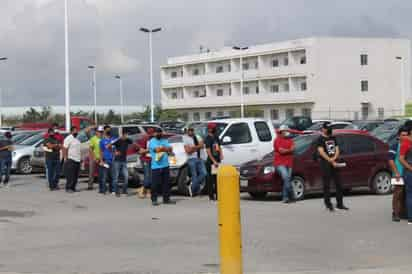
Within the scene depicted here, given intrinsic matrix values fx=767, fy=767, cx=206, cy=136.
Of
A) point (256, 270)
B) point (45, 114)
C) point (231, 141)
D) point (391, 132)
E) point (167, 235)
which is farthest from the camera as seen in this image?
point (45, 114)

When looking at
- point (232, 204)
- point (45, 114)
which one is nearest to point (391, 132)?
point (232, 204)

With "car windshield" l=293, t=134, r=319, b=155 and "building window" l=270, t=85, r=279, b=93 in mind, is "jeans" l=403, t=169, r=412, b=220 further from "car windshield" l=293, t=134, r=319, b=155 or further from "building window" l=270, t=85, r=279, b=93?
"building window" l=270, t=85, r=279, b=93

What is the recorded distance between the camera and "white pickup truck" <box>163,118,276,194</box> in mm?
20172

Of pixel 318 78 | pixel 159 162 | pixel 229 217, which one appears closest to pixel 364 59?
pixel 318 78

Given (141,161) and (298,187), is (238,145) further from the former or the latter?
(298,187)

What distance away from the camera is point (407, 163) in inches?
531

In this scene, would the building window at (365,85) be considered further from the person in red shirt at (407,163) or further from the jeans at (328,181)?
the person in red shirt at (407,163)

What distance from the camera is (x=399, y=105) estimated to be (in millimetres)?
86875

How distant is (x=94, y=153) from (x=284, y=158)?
658 cm

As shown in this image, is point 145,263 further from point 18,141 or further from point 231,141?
point 18,141

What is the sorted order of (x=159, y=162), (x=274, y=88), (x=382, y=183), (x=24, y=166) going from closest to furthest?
(x=159, y=162) → (x=382, y=183) → (x=24, y=166) → (x=274, y=88)

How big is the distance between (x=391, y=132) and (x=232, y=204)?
21.5 metres

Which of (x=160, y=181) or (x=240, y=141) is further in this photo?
(x=240, y=141)

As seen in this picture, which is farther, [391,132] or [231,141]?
[391,132]
